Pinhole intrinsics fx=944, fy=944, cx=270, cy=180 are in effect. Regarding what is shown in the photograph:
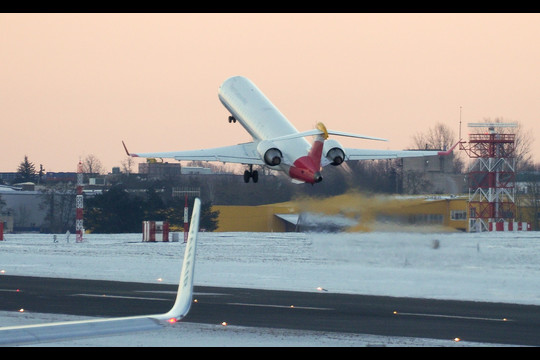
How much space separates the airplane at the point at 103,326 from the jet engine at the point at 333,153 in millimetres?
41757

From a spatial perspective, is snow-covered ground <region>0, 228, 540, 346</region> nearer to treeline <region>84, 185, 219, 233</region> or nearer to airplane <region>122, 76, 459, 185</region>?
airplane <region>122, 76, 459, 185</region>

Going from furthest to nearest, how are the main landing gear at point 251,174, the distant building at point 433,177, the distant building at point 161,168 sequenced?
the distant building at point 161,168, the distant building at point 433,177, the main landing gear at point 251,174

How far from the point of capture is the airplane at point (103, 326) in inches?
510

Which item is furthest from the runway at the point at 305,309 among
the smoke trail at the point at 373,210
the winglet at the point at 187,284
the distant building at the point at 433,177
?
the distant building at the point at 433,177

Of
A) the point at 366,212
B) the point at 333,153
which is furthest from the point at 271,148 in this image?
the point at 366,212

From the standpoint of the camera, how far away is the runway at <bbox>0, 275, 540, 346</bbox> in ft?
86.8

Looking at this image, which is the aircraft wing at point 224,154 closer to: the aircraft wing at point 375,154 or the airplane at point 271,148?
the airplane at point 271,148

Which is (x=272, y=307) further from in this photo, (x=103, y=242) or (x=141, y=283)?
(x=103, y=242)

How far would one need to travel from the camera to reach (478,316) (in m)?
29.4

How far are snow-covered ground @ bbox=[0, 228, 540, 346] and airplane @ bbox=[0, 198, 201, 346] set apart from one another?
9.23 m

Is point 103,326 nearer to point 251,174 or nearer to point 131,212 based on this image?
point 251,174

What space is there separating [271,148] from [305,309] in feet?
83.9

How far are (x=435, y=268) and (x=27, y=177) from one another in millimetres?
127456
